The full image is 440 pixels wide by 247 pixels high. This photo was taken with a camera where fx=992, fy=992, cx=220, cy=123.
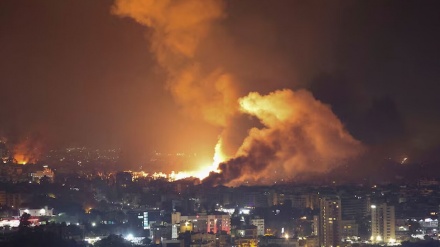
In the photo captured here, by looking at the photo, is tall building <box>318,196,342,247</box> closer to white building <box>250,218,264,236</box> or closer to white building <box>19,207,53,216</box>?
white building <box>250,218,264,236</box>

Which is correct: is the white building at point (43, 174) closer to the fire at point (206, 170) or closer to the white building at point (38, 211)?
the fire at point (206, 170)

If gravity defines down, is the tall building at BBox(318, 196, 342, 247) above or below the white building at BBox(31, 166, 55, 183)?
below

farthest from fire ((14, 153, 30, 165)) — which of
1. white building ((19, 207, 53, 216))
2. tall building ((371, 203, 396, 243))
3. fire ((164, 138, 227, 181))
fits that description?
tall building ((371, 203, 396, 243))

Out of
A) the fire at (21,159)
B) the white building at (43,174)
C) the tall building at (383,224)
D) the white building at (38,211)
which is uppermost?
the fire at (21,159)

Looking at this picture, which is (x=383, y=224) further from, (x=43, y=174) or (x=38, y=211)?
(x=43, y=174)

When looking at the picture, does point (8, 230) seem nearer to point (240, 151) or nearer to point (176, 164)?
point (240, 151)

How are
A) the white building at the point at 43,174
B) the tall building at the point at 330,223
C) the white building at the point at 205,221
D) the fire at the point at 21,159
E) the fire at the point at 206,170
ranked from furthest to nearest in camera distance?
the fire at the point at 21,159 → the white building at the point at 43,174 → the fire at the point at 206,170 → the white building at the point at 205,221 → the tall building at the point at 330,223

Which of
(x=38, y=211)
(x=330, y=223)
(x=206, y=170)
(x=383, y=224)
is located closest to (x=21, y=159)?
(x=206, y=170)

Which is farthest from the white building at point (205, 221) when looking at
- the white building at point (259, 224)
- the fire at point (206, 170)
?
the fire at point (206, 170)
